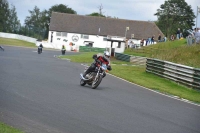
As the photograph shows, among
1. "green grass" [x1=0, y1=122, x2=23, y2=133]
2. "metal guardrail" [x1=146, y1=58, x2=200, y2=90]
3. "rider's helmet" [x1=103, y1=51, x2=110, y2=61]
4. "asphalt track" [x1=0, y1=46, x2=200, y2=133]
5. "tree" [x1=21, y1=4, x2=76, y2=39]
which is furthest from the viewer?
"tree" [x1=21, y1=4, x2=76, y2=39]

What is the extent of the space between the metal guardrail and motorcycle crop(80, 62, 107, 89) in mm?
6380

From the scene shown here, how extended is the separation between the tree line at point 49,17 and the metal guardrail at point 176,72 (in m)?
80.5

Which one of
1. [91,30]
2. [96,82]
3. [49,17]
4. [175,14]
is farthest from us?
[49,17]

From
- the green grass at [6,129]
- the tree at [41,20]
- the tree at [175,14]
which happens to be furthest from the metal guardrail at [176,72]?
the tree at [41,20]

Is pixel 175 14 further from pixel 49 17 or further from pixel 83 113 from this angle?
pixel 83 113

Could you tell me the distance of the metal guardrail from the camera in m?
22.9

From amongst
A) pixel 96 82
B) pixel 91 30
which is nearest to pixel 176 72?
pixel 96 82

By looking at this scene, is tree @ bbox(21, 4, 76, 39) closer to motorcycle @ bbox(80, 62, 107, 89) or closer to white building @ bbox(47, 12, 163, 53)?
white building @ bbox(47, 12, 163, 53)

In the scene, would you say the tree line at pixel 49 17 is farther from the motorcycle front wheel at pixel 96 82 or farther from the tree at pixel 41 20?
the motorcycle front wheel at pixel 96 82

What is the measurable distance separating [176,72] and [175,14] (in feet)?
294

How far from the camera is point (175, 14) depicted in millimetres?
112688

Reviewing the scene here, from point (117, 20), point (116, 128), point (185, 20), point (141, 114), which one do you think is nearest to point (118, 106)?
point (141, 114)

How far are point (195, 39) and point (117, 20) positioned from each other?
68.6m

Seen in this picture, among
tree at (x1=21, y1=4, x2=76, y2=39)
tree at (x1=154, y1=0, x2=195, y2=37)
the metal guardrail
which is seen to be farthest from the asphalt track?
tree at (x1=21, y1=4, x2=76, y2=39)
